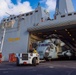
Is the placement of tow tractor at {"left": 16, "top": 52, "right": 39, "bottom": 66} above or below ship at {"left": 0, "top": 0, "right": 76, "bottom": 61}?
below

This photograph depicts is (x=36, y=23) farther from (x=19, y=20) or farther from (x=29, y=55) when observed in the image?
(x=29, y=55)

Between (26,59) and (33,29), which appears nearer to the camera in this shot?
(26,59)

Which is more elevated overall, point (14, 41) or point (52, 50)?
point (14, 41)

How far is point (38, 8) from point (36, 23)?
2.92m

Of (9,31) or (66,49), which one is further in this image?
(9,31)

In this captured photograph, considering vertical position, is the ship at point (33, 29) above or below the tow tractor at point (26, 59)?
above

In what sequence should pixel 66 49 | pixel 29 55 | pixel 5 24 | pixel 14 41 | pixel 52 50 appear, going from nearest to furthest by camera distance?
1. pixel 29 55
2. pixel 52 50
3. pixel 66 49
4. pixel 14 41
5. pixel 5 24

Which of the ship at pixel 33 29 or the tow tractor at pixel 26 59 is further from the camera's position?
the ship at pixel 33 29

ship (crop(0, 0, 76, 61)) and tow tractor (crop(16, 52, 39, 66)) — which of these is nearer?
tow tractor (crop(16, 52, 39, 66))

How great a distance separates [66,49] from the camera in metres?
32.2

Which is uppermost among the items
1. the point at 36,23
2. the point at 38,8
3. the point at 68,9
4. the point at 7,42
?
the point at 68,9

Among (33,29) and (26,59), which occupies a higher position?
(33,29)

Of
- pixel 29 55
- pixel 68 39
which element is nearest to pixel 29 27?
pixel 68 39

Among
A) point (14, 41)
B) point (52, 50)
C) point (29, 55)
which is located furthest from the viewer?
point (14, 41)
